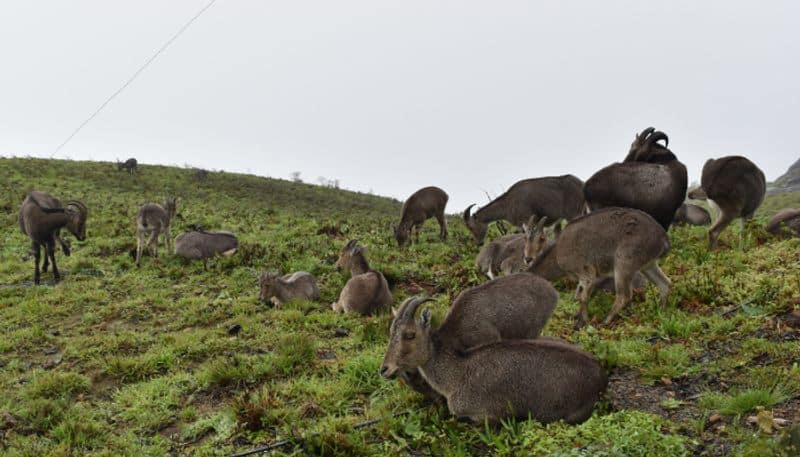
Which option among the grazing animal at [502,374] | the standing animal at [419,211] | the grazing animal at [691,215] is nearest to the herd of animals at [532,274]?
the grazing animal at [502,374]

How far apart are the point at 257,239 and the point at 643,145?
40.0ft

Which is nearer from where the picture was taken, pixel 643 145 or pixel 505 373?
pixel 505 373

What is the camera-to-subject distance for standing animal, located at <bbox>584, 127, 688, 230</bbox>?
10.4 m

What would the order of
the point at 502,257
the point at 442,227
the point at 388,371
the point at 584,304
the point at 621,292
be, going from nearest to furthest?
the point at 388,371, the point at 621,292, the point at 584,304, the point at 502,257, the point at 442,227

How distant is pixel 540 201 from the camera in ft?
50.1

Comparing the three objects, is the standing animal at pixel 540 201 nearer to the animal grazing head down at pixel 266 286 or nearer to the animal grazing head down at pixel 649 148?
the animal grazing head down at pixel 649 148

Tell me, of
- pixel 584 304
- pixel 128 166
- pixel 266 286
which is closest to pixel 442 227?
pixel 266 286

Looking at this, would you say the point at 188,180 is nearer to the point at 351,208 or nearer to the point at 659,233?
the point at 351,208

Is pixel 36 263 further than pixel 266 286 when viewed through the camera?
Yes

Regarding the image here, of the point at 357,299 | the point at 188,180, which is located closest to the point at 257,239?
the point at 357,299

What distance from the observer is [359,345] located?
8820 millimetres

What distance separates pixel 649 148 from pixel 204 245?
11.3 m

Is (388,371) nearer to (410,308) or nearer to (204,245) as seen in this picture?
(410,308)

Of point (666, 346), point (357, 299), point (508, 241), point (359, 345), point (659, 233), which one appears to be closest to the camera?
point (666, 346)
